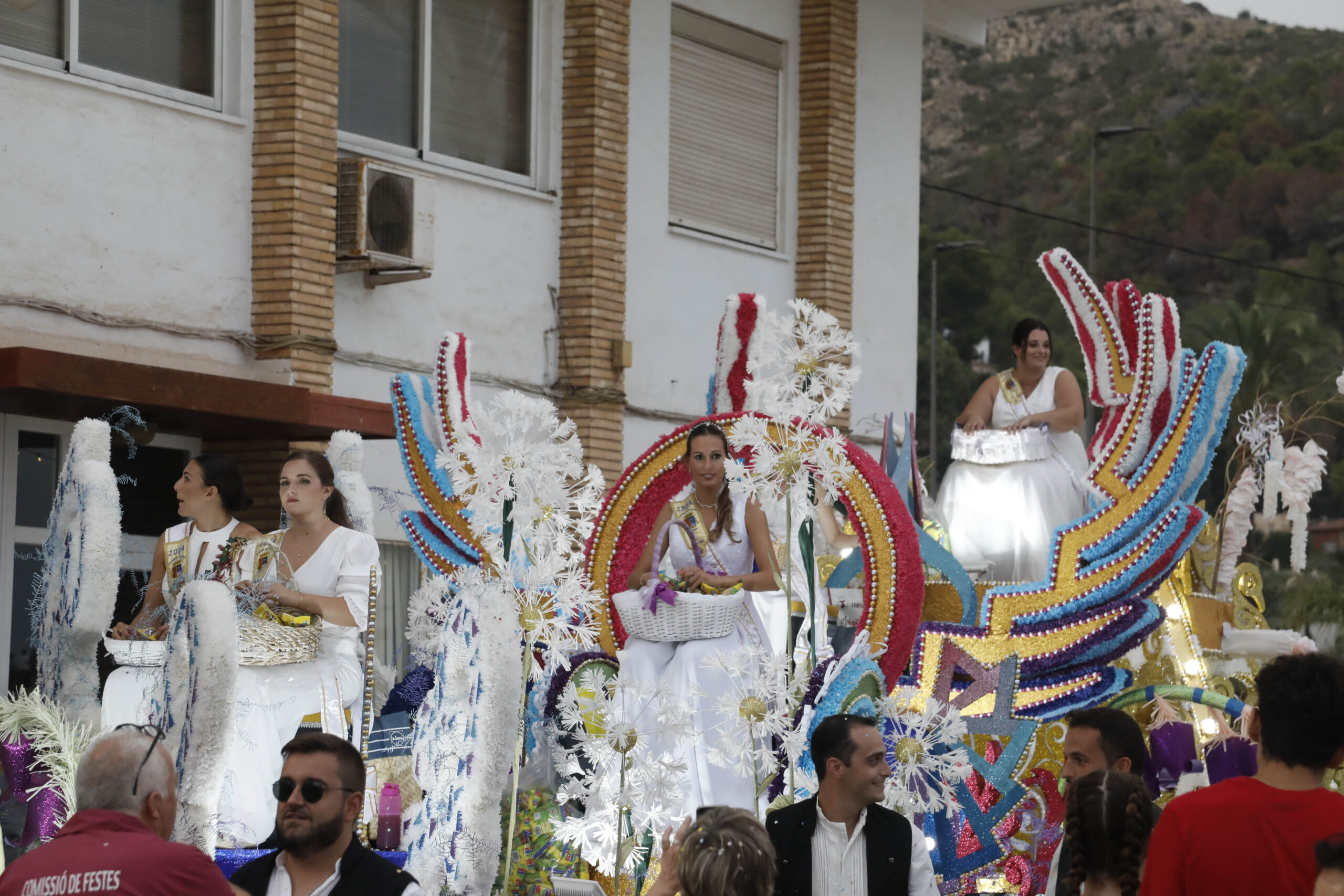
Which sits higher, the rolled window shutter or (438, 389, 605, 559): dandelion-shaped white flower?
the rolled window shutter

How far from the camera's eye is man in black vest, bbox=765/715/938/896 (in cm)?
485

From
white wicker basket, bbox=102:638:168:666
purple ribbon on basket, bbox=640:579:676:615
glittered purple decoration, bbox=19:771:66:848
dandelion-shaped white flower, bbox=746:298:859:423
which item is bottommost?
glittered purple decoration, bbox=19:771:66:848

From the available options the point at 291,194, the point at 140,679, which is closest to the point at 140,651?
the point at 140,679

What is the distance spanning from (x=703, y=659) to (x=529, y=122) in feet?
27.4

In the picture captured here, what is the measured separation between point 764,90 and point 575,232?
3.03 metres

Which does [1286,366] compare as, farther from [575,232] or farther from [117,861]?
[117,861]

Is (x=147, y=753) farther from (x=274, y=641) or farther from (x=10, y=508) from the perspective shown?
(x=10, y=508)

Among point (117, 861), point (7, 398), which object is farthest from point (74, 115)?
point (117, 861)

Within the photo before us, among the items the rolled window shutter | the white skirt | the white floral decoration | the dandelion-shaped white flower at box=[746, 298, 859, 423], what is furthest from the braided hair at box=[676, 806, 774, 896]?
the rolled window shutter

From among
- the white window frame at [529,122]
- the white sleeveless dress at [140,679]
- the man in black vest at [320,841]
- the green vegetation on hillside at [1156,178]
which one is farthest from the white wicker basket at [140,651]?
the green vegetation on hillside at [1156,178]

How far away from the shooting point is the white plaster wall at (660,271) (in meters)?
14.8

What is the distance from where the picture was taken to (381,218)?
12578mm

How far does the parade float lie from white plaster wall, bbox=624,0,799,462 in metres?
4.31

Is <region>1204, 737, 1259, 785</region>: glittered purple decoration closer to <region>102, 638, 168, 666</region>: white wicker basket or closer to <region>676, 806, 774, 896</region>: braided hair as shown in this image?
<region>676, 806, 774, 896</region>: braided hair
